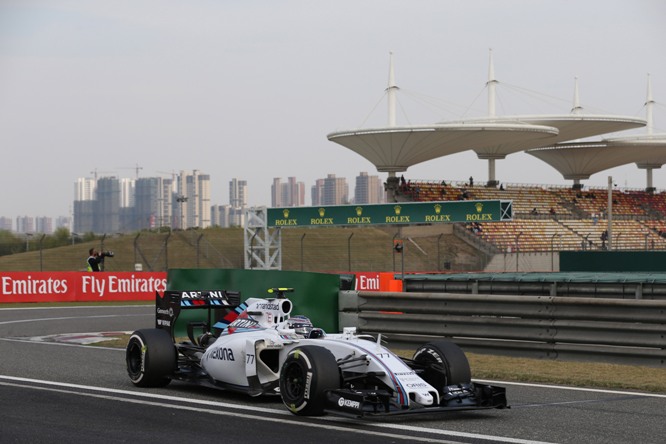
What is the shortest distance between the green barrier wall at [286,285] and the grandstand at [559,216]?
3840cm

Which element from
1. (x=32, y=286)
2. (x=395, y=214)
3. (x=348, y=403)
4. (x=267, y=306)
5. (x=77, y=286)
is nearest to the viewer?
(x=348, y=403)

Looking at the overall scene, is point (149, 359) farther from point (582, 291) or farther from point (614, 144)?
point (614, 144)

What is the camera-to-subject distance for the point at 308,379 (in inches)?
334

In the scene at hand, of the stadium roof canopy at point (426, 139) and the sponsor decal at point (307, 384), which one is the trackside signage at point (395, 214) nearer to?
the stadium roof canopy at point (426, 139)

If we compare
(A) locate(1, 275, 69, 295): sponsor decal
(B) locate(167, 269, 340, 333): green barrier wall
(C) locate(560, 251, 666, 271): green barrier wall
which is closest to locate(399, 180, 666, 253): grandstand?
(C) locate(560, 251, 666, 271): green barrier wall

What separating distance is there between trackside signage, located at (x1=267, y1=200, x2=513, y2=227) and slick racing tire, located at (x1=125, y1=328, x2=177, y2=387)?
28851 millimetres

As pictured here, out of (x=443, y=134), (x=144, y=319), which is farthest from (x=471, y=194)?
(x=144, y=319)

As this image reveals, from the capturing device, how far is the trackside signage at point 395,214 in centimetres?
3866

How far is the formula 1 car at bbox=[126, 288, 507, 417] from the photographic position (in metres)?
8.43

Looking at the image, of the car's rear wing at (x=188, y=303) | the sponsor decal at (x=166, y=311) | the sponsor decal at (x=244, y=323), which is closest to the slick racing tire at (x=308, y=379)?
the sponsor decal at (x=244, y=323)

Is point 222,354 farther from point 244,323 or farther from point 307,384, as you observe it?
point 307,384

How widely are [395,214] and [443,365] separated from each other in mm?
31754

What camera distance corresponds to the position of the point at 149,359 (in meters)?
10.4

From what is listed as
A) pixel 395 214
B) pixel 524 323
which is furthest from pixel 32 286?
pixel 524 323
